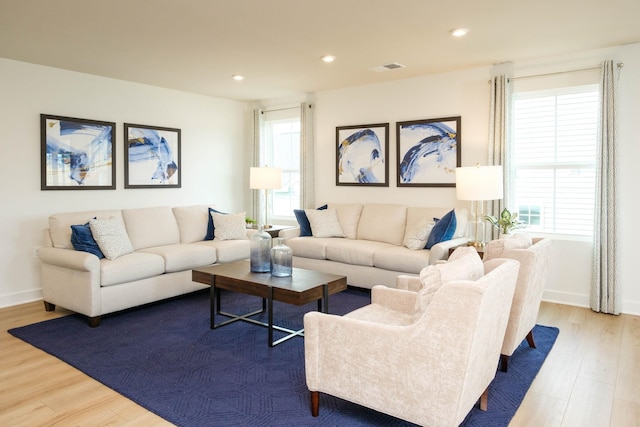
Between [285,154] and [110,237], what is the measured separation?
3234 mm

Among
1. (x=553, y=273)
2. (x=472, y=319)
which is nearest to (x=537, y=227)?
(x=553, y=273)

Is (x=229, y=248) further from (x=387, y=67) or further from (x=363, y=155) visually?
(x=387, y=67)

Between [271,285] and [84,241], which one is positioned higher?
[84,241]

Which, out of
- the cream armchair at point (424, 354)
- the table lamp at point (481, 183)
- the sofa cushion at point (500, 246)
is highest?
the table lamp at point (481, 183)

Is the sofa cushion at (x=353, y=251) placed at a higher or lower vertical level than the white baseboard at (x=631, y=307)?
higher

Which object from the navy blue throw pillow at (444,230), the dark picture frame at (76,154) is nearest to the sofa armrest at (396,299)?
the navy blue throw pillow at (444,230)

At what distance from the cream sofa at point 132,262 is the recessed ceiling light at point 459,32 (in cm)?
319

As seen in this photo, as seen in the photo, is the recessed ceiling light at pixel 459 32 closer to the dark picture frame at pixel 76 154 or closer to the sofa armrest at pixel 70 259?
the sofa armrest at pixel 70 259

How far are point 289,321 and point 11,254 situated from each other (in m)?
3.04

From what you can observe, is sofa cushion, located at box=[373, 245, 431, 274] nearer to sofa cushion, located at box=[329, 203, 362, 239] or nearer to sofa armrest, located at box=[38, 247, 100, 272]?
sofa cushion, located at box=[329, 203, 362, 239]

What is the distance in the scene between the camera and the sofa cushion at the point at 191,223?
5.38 m

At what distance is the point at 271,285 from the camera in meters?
3.38

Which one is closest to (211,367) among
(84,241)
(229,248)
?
(84,241)

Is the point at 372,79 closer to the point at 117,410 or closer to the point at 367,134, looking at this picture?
the point at 367,134
